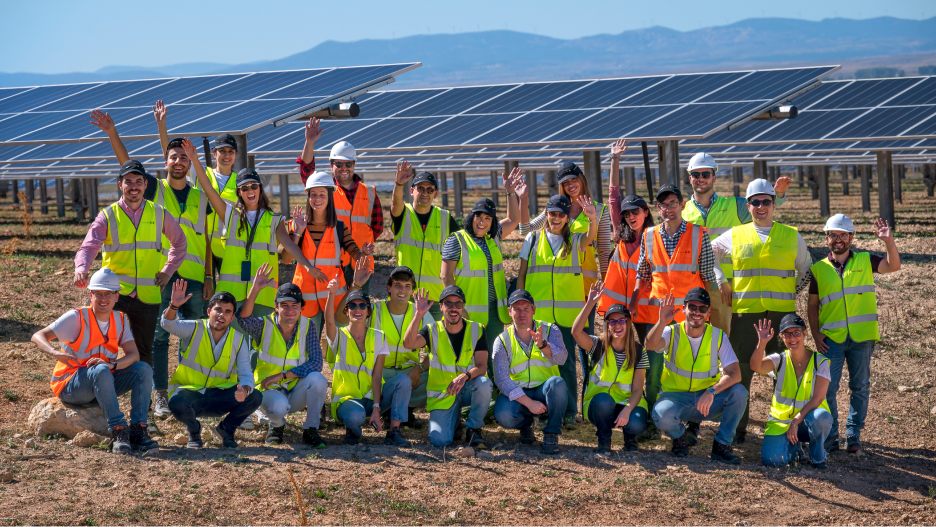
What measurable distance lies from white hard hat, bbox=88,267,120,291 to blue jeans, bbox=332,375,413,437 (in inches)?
71.6

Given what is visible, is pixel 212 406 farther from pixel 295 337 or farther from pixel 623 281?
pixel 623 281

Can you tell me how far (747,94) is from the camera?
1481 cm

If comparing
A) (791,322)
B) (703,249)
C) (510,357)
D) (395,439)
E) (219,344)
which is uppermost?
(703,249)

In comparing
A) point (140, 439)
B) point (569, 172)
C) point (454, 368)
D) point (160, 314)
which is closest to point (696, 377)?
point (454, 368)

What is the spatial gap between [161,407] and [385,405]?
1874 mm

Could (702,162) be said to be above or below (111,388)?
above

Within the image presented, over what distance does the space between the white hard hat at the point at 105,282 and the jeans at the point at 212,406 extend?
88 cm

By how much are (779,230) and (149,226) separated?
4801 mm

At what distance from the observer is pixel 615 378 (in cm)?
702

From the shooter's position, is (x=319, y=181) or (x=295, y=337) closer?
(x=295, y=337)

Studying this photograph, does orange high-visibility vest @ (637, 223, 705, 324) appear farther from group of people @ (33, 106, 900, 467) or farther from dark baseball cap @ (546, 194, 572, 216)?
dark baseball cap @ (546, 194, 572, 216)

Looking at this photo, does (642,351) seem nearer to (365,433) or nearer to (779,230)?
(779,230)

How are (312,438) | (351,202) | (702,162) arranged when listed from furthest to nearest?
(351,202), (702,162), (312,438)

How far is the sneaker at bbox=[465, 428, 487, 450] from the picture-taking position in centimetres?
705
